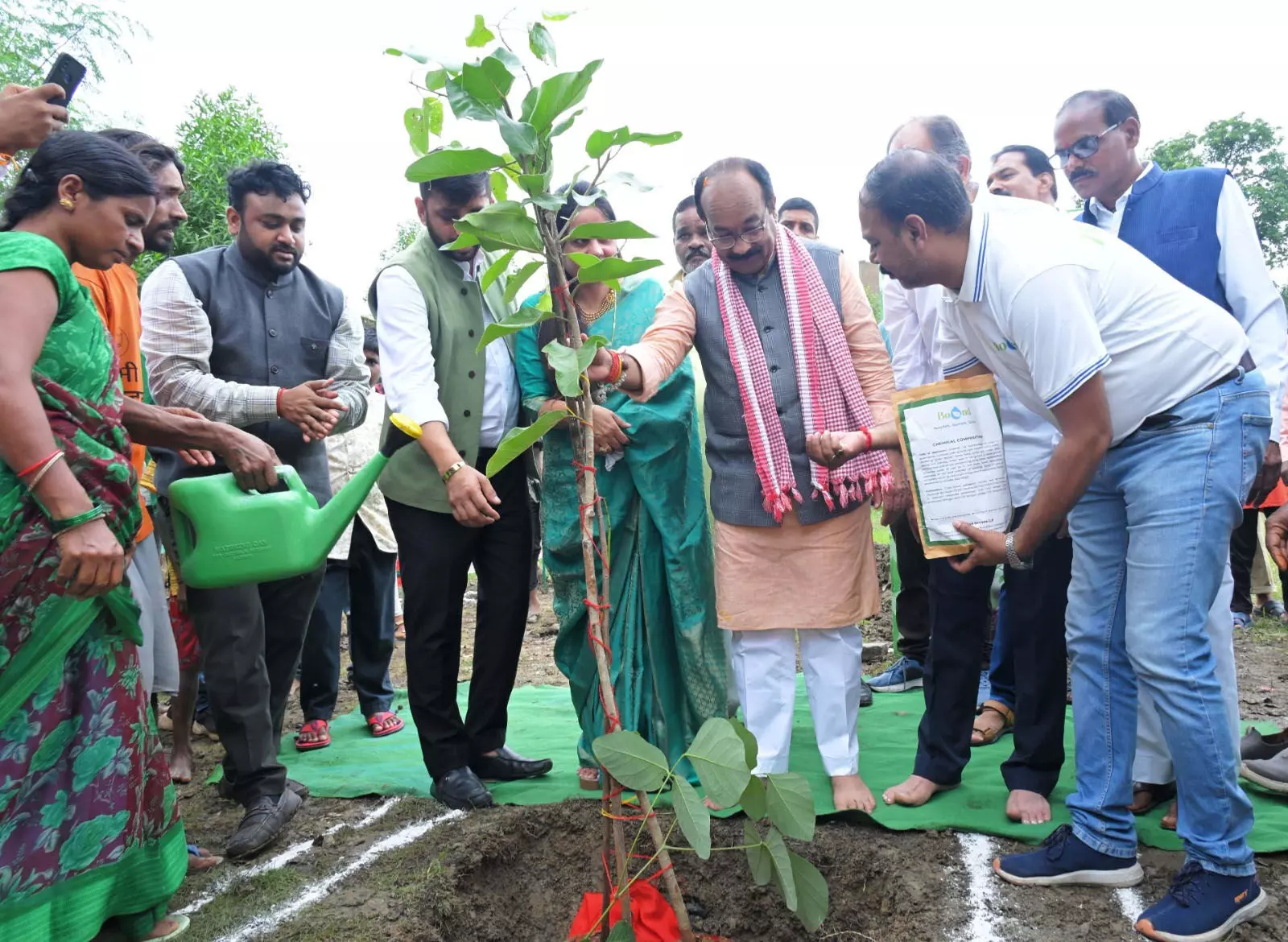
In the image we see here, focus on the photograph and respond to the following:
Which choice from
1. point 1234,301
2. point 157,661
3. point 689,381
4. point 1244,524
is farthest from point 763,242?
point 1244,524

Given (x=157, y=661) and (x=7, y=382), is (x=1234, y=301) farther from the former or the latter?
(x=157, y=661)

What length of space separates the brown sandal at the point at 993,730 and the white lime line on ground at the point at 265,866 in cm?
196

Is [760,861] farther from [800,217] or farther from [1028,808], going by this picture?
[800,217]

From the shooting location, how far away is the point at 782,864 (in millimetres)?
1730

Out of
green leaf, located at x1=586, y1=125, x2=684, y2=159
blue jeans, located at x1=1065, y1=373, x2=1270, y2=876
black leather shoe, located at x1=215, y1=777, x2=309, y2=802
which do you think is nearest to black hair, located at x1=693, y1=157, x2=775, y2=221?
green leaf, located at x1=586, y1=125, x2=684, y2=159

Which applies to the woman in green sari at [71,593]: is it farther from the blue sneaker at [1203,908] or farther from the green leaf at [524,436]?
the blue sneaker at [1203,908]

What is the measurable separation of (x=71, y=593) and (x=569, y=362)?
3.69ft

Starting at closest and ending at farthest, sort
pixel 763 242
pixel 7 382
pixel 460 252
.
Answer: pixel 7 382 → pixel 763 242 → pixel 460 252

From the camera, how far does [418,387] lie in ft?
8.80

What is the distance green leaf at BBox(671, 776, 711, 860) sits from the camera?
152 centimetres

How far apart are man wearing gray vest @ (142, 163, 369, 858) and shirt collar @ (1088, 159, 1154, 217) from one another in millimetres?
2386

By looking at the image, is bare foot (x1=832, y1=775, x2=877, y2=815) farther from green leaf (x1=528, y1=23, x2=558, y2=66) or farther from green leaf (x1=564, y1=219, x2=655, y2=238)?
green leaf (x1=528, y1=23, x2=558, y2=66)

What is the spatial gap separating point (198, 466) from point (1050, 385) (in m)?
2.34

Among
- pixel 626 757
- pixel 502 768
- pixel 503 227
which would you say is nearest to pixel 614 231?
pixel 503 227
